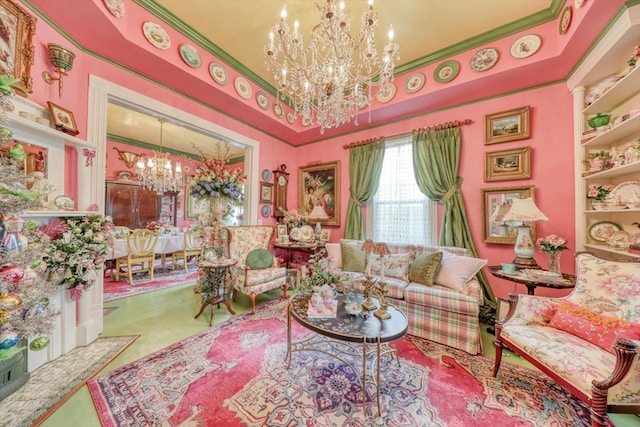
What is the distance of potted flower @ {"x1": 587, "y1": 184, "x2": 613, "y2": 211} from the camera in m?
2.18

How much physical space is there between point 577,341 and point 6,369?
3.93 meters

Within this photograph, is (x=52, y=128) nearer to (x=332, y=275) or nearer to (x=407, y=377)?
(x=332, y=275)

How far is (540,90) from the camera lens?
8.92 ft

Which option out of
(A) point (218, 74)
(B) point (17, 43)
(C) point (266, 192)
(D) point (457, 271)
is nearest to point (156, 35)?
(A) point (218, 74)

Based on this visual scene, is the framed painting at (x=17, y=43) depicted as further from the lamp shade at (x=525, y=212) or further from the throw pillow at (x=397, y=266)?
the lamp shade at (x=525, y=212)

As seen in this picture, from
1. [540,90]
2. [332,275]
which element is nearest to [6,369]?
[332,275]

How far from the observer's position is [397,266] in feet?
9.64

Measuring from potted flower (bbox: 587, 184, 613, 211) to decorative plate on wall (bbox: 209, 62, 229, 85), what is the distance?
4448 mm

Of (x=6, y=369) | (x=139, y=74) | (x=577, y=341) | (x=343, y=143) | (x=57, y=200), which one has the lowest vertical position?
(x=6, y=369)

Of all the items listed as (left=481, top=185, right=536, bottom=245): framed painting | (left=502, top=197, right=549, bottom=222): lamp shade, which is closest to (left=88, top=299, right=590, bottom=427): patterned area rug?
(left=502, top=197, right=549, bottom=222): lamp shade

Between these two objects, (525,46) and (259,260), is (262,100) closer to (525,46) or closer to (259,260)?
(259,260)

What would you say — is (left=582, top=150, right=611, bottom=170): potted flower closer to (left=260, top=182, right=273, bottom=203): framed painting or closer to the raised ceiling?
the raised ceiling

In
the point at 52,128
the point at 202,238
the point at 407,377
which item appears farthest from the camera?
the point at 202,238

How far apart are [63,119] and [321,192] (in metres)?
3.43
